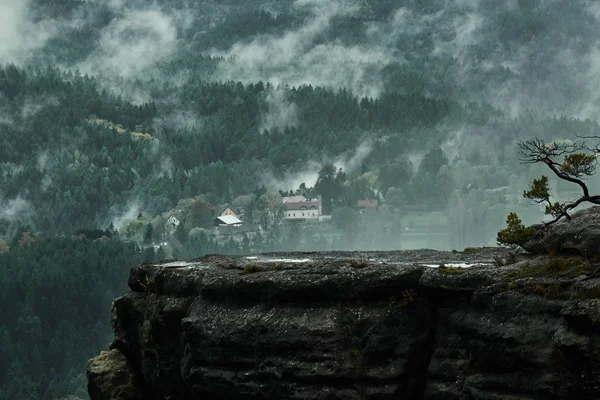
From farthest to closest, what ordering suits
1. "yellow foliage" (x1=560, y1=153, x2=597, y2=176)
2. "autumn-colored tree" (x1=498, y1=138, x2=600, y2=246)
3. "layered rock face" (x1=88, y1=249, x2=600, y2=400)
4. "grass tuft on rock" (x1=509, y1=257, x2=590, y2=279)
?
"yellow foliage" (x1=560, y1=153, x2=597, y2=176) < "autumn-colored tree" (x1=498, y1=138, x2=600, y2=246) < "grass tuft on rock" (x1=509, y1=257, x2=590, y2=279) < "layered rock face" (x1=88, y1=249, x2=600, y2=400)

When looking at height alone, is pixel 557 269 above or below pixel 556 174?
below

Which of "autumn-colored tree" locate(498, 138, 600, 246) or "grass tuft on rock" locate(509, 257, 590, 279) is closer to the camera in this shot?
"grass tuft on rock" locate(509, 257, 590, 279)

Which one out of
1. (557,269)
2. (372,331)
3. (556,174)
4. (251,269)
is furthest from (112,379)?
(556,174)

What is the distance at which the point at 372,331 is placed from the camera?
2875 centimetres

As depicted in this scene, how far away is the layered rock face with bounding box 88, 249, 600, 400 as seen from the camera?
24938 mm

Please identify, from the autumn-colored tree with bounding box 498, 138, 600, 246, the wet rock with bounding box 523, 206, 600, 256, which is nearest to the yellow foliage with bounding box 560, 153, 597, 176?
the autumn-colored tree with bounding box 498, 138, 600, 246

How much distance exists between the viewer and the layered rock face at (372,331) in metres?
24.9

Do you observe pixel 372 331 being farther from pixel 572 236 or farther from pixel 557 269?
pixel 572 236

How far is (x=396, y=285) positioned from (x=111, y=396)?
41.3ft

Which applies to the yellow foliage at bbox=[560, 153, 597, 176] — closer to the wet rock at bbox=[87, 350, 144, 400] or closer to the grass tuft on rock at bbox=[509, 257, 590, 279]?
the grass tuft on rock at bbox=[509, 257, 590, 279]

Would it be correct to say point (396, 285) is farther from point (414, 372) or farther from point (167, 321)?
point (167, 321)

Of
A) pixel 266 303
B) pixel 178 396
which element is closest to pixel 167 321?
pixel 178 396

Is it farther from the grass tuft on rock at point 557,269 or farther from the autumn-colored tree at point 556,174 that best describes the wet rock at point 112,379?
the grass tuft on rock at point 557,269

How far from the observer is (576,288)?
24703 mm
